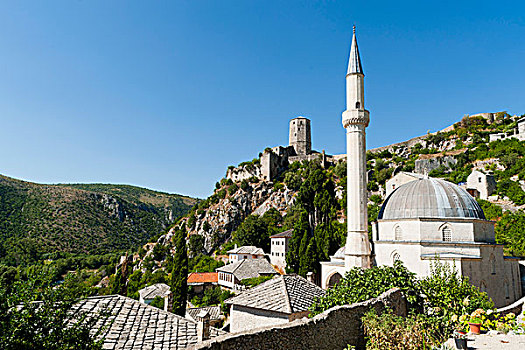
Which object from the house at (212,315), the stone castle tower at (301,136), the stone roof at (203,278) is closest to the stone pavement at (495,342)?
the house at (212,315)

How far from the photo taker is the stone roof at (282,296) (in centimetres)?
1096

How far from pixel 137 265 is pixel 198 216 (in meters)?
14.1

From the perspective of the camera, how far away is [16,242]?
193 feet

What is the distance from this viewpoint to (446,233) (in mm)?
17234

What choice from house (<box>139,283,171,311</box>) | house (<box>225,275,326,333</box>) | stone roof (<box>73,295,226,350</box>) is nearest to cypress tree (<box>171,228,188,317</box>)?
house (<box>139,283,171,311</box>)

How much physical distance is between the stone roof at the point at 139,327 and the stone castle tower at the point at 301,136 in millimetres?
64944

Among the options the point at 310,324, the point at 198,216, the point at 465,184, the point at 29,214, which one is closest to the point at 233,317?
the point at 310,324

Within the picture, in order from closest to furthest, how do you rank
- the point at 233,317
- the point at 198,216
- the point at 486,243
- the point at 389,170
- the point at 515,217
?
1. the point at 233,317
2. the point at 486,243
3. the point at 515,217
4. the point at 389,170
5. the point at 198,216

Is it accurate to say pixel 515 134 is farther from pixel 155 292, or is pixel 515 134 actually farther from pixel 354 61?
pixel 155 292

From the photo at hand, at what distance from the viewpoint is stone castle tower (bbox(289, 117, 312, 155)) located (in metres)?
73.1

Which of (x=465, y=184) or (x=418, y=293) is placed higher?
(x=465, y=184)

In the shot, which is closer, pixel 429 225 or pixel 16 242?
pixel 429 225

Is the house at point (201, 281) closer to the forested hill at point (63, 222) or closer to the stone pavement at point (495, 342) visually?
the forested hill at point (63, 222)

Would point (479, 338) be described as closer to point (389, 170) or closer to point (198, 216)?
point (389, 170)
